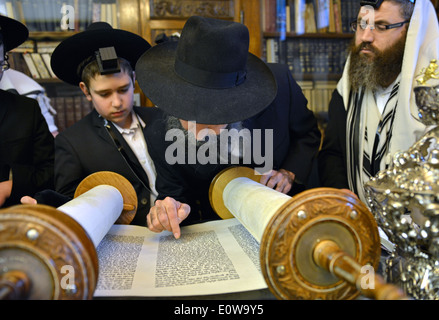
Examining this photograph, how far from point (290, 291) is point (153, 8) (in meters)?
2.75

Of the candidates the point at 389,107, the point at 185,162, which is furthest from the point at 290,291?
the point at 389,107

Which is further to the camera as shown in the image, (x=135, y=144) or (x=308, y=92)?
(x=308, y=92)

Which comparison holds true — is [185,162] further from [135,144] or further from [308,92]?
[308,92]

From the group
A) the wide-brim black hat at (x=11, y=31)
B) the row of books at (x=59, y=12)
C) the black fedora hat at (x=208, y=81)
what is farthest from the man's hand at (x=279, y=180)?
the row of books at (x=59, y=12)

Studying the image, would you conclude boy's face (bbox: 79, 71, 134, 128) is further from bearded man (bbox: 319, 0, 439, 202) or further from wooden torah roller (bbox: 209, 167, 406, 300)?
wooden torah roller (bbox: 209, 167, 406, 300)

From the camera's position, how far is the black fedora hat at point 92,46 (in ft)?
4.66

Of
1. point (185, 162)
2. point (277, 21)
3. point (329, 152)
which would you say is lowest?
point (329, 152)

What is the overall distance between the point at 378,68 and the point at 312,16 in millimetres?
1968

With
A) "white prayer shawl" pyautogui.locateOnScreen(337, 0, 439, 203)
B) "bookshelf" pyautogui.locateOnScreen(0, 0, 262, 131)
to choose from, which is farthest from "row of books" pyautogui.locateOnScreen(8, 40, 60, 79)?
"white prayer shawl" pyautogui.locateOnScreen(337, 0, 439, 203)

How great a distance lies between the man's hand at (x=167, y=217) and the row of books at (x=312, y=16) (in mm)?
2539

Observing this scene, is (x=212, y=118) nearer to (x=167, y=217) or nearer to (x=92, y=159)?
(x=167, y=217)

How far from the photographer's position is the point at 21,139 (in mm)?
1582

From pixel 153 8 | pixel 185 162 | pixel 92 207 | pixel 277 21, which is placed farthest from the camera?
pixel 277 21
